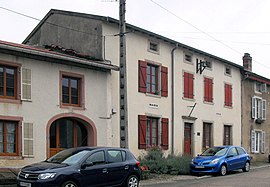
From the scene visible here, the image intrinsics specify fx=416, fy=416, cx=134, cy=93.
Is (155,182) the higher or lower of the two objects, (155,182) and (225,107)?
the lower

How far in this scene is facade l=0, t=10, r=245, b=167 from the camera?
2039 centimetres

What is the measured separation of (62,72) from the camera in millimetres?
17922

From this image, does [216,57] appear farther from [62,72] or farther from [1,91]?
[1,91]

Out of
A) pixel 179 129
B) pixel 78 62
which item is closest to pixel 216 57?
pixel 179 129

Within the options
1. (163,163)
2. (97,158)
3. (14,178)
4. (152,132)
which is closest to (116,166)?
(97,158)

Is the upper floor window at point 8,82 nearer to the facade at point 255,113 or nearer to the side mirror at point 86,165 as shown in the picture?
the side mirror at point 86,165

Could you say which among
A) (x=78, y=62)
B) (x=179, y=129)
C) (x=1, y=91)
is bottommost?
(x=179, y=129)

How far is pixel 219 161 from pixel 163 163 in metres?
2.64

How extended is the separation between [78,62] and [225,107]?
48.6ft

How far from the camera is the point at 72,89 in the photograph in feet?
61.0

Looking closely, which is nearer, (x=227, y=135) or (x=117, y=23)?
(x=117, y=23)

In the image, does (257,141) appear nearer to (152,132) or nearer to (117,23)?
(152,132)

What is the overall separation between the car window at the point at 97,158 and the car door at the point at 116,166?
0.24m

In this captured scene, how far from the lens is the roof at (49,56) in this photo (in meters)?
15.8
